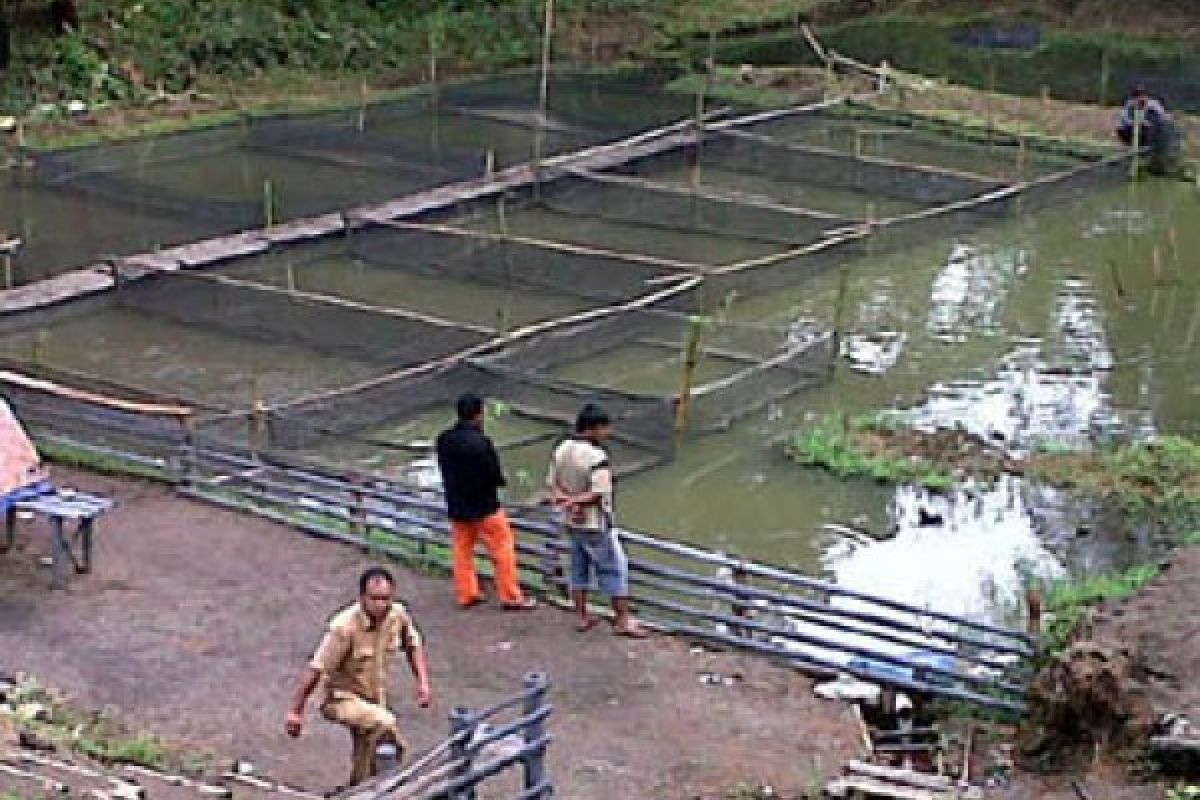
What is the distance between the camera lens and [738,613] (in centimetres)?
1234

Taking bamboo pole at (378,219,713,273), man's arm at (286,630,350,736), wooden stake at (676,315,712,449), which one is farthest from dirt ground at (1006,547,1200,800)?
bamboo pole at (378,219,713,273)

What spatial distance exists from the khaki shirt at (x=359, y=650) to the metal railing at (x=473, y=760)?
1.96ft

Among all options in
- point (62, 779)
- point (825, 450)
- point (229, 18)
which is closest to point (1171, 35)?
point (229, 18)

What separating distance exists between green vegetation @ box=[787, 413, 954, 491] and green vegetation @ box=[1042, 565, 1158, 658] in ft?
6.10

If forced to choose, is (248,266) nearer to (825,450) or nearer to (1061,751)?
(825,450)

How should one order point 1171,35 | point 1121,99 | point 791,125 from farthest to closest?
point 1171,35
point 1121,99
point 791,125

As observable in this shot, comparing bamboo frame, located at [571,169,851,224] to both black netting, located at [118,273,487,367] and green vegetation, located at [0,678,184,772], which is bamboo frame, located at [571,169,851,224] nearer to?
black netting, located at [118,273,487,367]

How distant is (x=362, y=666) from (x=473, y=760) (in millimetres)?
988

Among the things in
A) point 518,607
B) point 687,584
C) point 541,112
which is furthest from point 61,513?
point 541,112

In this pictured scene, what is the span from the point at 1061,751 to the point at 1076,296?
33.7ft

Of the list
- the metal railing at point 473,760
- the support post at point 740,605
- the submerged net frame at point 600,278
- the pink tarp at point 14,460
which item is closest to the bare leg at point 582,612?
the support post at point 740,605

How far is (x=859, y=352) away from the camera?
18797mm

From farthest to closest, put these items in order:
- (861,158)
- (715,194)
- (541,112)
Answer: (541,112) → (861,158) → (715,194)

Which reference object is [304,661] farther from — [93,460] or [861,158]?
[861,158]
